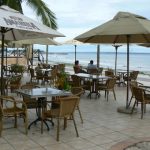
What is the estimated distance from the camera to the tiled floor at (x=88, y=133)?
18.4ft

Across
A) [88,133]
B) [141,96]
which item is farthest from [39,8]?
[88,133]

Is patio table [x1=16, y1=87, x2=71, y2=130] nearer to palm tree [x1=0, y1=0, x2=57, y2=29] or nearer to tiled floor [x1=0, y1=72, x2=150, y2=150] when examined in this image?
tiled floor [x1=0, y1=72, x2=150, y2=150]

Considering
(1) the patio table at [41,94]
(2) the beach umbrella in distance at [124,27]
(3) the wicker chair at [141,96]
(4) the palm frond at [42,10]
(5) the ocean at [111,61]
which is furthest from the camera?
(5) the ocean at [111,61]

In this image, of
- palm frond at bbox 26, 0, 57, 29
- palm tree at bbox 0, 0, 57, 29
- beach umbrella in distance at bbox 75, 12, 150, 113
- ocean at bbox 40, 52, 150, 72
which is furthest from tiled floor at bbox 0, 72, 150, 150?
ocean at bbox 40, 52, 150, 72

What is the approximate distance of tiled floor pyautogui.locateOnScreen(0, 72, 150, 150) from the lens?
18.4ft

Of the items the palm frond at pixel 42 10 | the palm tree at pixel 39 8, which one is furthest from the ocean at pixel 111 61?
the palm tree at pixel 39 8

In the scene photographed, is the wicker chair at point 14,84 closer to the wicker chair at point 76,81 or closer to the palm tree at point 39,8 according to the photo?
Result: the wicker chair at point 76,81

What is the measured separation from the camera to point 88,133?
21.1 ft

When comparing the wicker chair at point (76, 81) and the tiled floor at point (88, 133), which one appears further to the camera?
the wicker chair at point (76, 81)

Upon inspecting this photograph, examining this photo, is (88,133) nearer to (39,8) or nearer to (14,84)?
(14,84)

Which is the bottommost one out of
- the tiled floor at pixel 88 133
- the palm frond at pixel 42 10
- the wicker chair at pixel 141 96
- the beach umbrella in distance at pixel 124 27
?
the tiled floor at pixel 88 133

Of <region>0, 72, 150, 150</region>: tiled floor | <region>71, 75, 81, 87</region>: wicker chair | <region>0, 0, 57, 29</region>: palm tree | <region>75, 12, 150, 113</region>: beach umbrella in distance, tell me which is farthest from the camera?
<region>0, 0, 57, 29</region>: palm tree

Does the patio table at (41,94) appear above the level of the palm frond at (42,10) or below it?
below

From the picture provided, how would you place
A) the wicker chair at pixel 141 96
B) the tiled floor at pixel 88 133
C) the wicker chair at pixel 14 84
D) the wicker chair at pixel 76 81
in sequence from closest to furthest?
1. the tiled floor at pixel 88 133
2. the wicker chair at pixel 141 96
3. the wicker chair at pixel 14 84
4. the wicker chair at pixel 76 81
